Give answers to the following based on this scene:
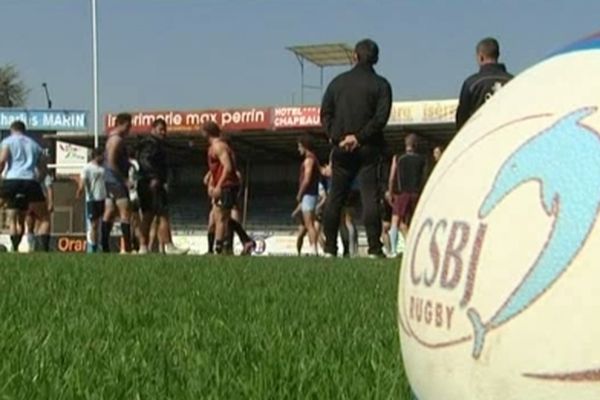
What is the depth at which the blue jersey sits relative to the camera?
1443 centimetres

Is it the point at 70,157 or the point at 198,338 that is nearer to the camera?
the point at 198,338

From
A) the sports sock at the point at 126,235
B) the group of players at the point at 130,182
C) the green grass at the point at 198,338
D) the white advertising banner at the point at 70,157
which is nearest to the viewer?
the green grass at the point at 198,338

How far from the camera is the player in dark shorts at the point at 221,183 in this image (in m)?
13.5

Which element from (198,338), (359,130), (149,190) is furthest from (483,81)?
(149,190)

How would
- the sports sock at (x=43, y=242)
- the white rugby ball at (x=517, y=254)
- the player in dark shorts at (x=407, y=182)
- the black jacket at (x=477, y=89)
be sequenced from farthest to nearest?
1. the sports sock at (x=43, y=242)
2. the player in dark shorts at (x=407, y=182)
3. the black jacket at (x=477, y=89)
4. the white rugby ball at (x=517, y=254)

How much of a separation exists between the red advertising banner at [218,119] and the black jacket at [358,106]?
2760 centimetres

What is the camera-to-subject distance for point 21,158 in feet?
47.7

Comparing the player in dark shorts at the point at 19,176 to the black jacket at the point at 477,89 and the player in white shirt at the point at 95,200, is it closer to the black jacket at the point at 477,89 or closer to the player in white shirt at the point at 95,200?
the player in white shirt at the point at 95,200

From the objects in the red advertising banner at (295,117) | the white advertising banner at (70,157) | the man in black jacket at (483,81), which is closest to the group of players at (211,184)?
the man in black jacket at (483,81)

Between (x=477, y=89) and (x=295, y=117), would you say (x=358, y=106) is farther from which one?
(x=295, y=117)

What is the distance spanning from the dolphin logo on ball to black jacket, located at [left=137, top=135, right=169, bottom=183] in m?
12.5

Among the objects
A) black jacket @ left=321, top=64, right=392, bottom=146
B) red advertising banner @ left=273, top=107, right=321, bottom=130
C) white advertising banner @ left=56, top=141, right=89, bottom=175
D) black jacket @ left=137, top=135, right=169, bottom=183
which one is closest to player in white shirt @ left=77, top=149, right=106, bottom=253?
black jacket @ left=137, top=135, right=169, bottom=183

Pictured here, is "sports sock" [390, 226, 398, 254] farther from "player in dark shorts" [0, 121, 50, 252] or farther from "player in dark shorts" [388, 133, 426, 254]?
"player in dark shorts" [0, 121, 50, 252]

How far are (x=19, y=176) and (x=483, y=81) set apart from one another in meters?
7.56
